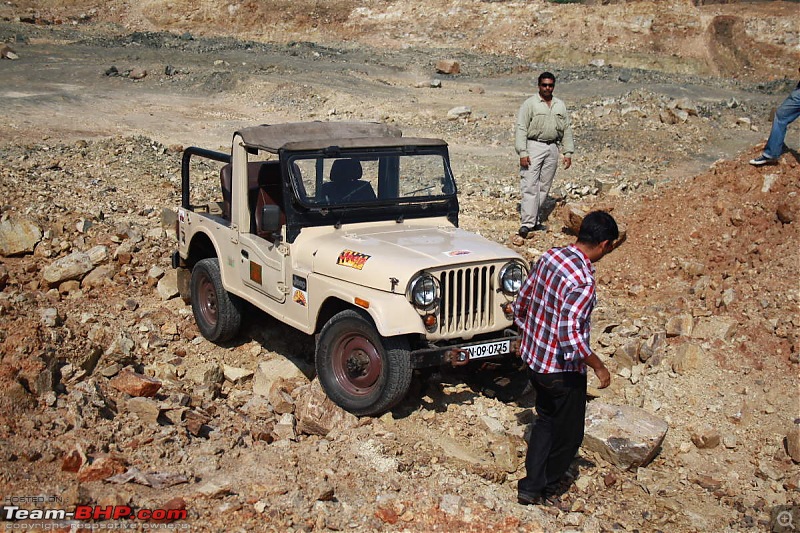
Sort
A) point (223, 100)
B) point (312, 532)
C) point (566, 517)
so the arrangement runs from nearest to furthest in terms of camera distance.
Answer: point (312, 532), point (566, 517), point (223, 100)

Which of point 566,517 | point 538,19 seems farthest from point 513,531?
point 538,19

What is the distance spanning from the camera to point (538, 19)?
3850cm

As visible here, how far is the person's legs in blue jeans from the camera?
390 inches

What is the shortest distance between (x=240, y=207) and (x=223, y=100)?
1602 centimetres

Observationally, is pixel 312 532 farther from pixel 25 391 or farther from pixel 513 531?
pixel 25 391

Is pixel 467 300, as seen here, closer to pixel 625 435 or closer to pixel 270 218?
pixel 625 435

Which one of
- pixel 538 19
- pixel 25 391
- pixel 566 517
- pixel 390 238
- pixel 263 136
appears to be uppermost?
pixel 538 19

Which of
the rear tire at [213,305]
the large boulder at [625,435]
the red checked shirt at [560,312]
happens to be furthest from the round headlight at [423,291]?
the rear tire at [213,305]

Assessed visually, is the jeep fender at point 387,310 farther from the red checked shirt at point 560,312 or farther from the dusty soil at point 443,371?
the red checked shirt at point 560,312

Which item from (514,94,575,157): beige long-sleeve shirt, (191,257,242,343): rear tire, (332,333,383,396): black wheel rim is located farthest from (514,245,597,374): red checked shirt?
(514,94,575,157): beige long-sleeve shirt

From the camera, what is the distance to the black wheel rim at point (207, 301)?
24.6 ft

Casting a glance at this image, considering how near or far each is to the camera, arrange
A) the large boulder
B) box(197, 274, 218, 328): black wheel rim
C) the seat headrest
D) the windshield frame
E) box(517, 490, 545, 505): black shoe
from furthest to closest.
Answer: box(197, 274, 218, 328): black wheel rim < the seat headrest < the windshield frame < the large boulder < box(517, 490, 545, 505): black shoe

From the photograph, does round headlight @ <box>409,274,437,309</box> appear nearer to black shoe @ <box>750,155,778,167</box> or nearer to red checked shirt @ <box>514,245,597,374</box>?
red checked shirt @ <box>514,245,597,374</box>

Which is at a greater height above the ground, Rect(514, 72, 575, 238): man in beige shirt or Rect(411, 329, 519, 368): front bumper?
Rect(514, 72, 575, 238): man in beige shirt
